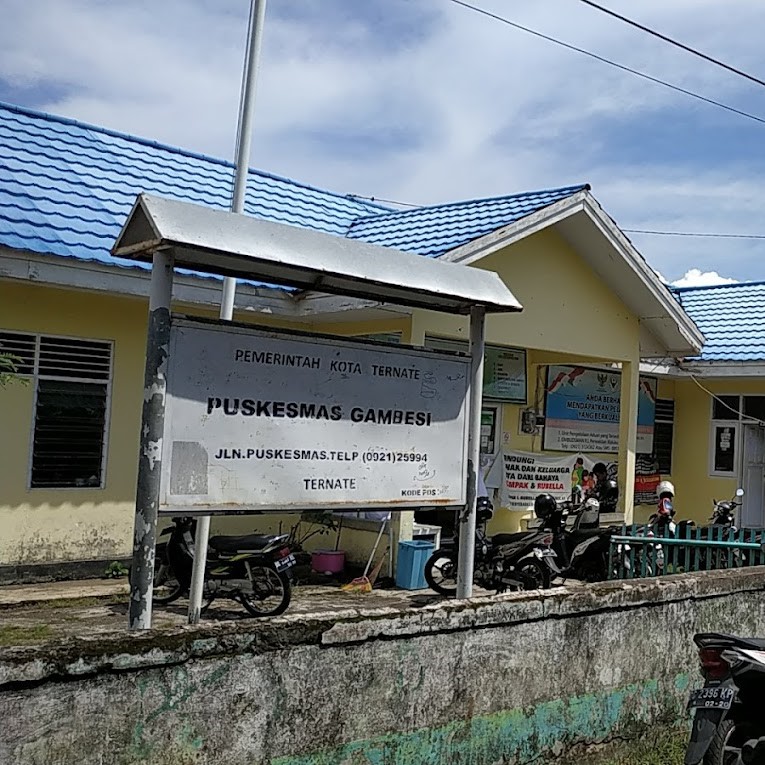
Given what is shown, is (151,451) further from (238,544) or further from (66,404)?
(66,404)

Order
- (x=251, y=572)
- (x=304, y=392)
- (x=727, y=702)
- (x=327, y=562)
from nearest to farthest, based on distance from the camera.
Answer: (x=727, y=702) < (x=304, y=392) < (x=251, y=572) < (x=327, y=562)

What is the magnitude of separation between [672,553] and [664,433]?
7.45 meters

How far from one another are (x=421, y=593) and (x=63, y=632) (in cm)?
380

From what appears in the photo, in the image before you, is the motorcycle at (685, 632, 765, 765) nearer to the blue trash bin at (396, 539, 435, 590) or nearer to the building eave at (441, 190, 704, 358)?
the blue trash bin at (396, 539, 435, 590)

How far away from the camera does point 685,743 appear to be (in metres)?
5.70

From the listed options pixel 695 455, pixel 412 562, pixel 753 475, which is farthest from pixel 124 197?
pixel 753 475

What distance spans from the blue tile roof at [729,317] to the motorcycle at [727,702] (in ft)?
34.0

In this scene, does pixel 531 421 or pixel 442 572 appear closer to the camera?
pixel 442 572

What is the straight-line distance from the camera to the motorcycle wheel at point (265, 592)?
8.13 m

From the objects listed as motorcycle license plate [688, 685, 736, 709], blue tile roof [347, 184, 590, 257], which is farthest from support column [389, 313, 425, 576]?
motorcycle license plate [688, 685, 736, 709]

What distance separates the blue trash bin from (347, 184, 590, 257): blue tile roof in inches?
119

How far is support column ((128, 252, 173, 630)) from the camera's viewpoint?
14.1ft

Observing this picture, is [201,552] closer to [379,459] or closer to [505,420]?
[379,459]

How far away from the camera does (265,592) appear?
26.9ft
